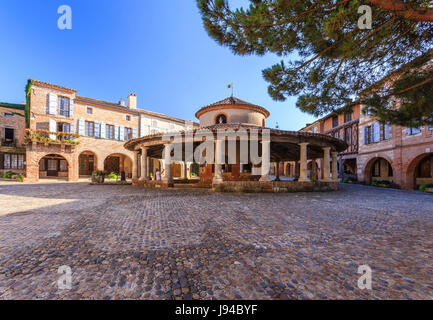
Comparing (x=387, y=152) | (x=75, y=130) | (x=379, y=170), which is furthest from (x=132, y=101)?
(x=379, y=170)

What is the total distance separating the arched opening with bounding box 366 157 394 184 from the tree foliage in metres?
15.9

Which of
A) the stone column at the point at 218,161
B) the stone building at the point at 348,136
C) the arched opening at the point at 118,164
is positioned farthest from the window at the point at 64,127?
the stone building at the point at 348,136

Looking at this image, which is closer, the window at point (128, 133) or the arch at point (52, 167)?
the arch at point (52, 167)

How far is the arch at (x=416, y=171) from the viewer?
45.8 ft

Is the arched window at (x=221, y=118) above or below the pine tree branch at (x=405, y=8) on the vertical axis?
above

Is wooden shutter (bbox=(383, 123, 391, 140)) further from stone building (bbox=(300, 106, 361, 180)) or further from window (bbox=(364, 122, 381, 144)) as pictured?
stone building (bbox=(300, 106, 361, 180))

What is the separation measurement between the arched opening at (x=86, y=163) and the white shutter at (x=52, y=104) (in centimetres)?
586

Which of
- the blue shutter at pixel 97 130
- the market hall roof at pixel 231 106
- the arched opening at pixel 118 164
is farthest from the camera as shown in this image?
the arched opening at pixel 118 164

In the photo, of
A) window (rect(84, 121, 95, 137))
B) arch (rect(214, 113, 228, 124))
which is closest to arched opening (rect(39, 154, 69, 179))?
window (rect(84, 121, 95, 137))

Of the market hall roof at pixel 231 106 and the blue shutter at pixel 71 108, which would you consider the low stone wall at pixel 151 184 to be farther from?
the blue shutter at pixel 71 108

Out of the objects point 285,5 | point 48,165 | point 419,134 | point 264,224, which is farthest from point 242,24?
point 48,165

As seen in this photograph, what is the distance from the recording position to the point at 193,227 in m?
4.19

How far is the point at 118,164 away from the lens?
2533cm

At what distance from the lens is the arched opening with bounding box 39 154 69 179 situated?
22.5m
